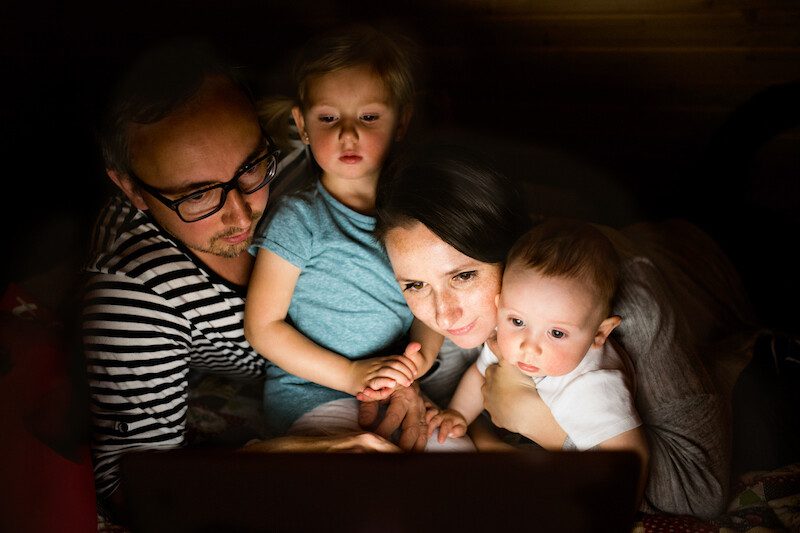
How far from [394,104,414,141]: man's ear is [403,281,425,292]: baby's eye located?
0.25 metres

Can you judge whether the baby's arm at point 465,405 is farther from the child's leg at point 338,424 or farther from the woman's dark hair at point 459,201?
the woman's dark hair at point 459,201

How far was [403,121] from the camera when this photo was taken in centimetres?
94

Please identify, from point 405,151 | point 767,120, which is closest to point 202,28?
point 405,151

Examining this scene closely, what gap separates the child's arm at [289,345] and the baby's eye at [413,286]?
15 cm

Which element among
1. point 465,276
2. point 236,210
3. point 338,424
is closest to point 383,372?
point 338,424

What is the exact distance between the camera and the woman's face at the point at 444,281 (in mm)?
804

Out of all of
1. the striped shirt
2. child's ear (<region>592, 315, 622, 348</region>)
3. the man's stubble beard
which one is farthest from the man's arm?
child's ear (<region>592, 315, 622, 348</region>)

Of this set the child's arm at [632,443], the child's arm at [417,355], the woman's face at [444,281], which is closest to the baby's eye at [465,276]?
the woman's face at [444,281]

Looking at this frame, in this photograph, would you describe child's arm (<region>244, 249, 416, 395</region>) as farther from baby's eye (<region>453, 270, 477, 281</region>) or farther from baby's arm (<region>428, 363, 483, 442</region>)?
baby's eye (<region>453, 270, 477, 281</region>)

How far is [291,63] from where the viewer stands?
0.97 m

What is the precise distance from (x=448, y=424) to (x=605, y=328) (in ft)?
1.04

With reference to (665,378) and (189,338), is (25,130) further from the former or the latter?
(665,378)

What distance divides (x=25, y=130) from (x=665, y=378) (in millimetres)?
1118

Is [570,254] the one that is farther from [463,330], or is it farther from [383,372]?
[383,372]
